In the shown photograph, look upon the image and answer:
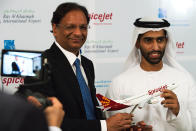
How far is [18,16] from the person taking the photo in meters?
3.36

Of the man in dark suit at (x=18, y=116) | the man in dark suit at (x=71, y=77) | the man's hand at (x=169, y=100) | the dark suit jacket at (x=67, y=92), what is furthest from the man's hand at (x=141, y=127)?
the man in dark suit at (x=18, y=116)

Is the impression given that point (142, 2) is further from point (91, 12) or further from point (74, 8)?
point (74, 8)

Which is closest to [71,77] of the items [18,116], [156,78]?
[156,78]

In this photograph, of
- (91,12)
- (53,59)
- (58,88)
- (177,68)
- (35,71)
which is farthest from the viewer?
(91,12)

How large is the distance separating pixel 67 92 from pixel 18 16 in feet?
5.31

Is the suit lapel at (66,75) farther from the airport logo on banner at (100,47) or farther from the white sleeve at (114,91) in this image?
the airport logo on banner at (100,47)

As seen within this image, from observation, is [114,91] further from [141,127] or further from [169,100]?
[169,100]

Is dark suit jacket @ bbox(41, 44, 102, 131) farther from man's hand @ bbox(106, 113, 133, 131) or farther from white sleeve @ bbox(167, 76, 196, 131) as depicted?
white sleeve @ bbox(167, 76, 196, 131)

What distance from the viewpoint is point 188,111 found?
8.34ft

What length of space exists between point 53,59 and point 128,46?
5.78 ft

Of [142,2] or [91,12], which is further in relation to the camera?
[142,2]

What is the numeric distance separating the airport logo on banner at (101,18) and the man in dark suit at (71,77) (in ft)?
4.05

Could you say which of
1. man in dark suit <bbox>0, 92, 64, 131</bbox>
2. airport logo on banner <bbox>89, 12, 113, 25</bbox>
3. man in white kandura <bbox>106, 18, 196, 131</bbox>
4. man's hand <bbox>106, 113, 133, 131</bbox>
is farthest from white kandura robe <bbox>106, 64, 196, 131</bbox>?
man in dark suit <bbox>0, 92, 64, 131</bbox>

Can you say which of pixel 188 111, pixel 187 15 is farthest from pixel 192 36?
pixel 188 111
